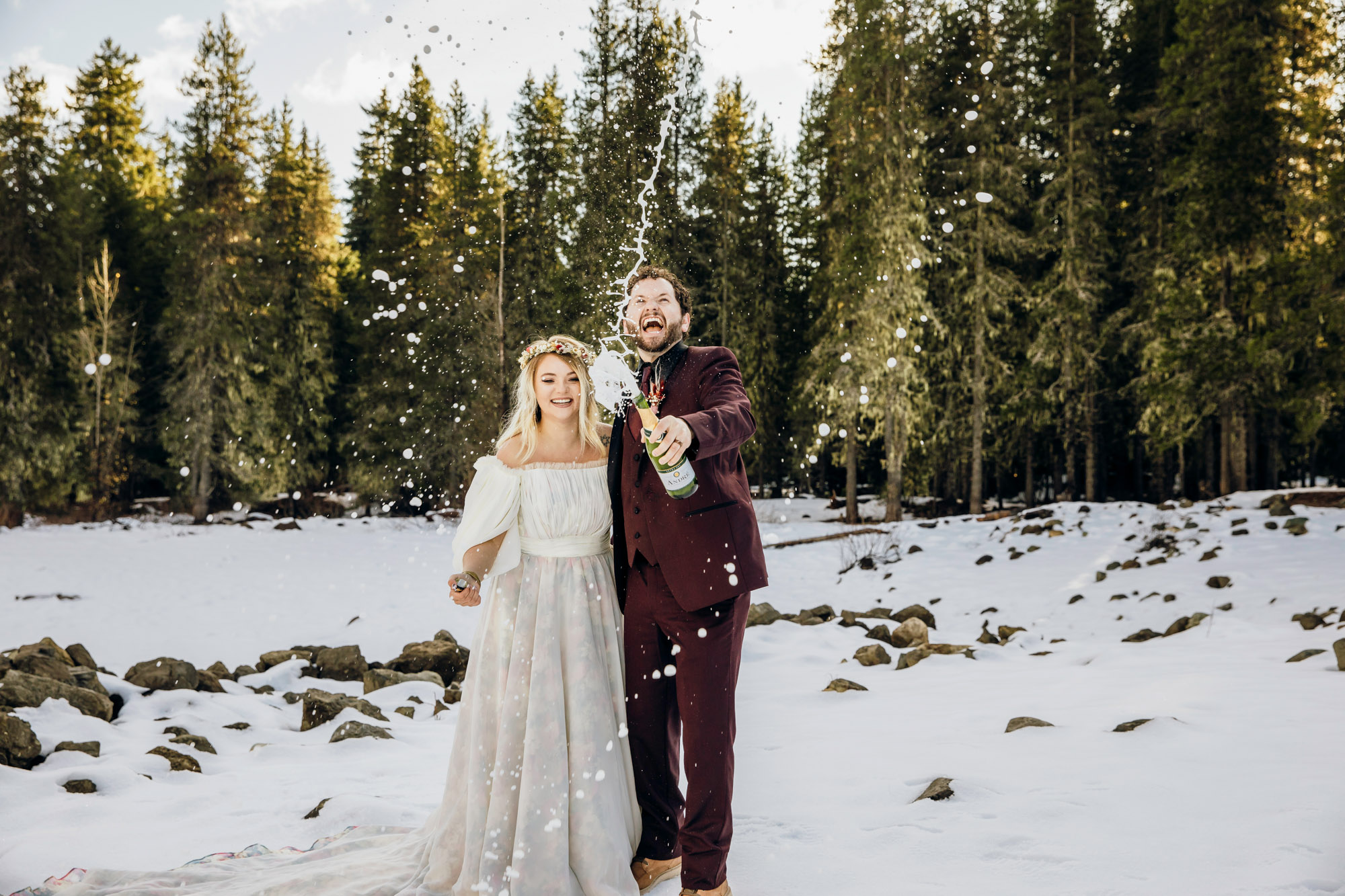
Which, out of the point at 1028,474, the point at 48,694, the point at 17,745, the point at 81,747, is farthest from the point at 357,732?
the point at 1028,474

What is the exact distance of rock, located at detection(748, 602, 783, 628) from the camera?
954cm

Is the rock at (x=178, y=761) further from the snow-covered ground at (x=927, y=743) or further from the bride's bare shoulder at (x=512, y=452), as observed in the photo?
the bride's bare shoulder at (x=512, y=452)

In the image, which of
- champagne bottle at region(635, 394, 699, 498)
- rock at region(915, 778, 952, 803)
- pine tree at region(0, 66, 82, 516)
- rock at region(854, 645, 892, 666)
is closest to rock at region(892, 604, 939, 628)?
rock at region(854, 645, 892, 666)

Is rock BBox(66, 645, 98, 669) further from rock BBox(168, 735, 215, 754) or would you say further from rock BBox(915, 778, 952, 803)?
rock BBox(915, 778, 952, 803)

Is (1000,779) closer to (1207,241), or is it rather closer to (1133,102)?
(1207,241)

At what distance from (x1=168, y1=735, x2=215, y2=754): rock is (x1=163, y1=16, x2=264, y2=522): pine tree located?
18.1 metres

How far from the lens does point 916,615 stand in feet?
32.2

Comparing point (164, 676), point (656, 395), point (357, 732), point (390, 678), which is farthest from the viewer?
point (390, 678)

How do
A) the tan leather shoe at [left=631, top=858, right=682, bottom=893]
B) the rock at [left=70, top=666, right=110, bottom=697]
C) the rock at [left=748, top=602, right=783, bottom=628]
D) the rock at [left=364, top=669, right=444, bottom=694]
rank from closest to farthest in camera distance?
the tan leather shoe at [left=631, top=858, right=682, bottom=893]
the rock at [left=70, top=666, right=110, bottom=697]
the rock at [left=364, top=669, right=444, bottom=694]
the rock at [left=748, top=602, right=783, bottom=628]

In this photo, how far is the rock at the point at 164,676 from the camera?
23.1 feet

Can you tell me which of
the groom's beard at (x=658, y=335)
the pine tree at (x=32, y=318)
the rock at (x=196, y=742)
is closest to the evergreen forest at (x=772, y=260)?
the pine tree at (x=32, y=318)

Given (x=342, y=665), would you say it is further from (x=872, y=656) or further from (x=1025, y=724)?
(x=1025, y=724)

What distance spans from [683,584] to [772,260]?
18.4m

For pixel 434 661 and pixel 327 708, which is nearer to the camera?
pixel 327 708
